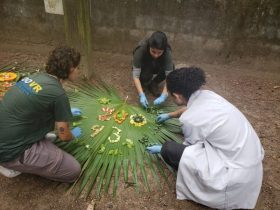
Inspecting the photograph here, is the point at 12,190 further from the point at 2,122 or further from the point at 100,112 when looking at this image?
the point at 100,112

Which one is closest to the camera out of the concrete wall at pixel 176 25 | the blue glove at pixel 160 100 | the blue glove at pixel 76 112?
the blue glove at pixel 76 112

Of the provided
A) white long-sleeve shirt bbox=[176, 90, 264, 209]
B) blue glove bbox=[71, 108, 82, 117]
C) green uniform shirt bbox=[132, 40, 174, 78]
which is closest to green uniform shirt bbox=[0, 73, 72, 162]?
blue glove bbox=[71, 108, 82, 117]

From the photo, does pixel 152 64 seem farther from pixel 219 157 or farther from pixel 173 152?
pixel 219 157

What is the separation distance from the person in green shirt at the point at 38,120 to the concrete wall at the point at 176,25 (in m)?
2.40

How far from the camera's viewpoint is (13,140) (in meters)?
2.41

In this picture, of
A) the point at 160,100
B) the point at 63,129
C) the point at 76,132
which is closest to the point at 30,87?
the point at 63,129

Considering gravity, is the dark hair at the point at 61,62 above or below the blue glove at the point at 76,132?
above

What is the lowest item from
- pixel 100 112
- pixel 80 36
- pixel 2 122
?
pixel 100 112

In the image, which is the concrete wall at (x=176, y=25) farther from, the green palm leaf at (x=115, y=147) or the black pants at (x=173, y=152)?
the black pants at (x=173, y=152)

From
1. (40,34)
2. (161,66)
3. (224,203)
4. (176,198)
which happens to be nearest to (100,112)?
(161,66)

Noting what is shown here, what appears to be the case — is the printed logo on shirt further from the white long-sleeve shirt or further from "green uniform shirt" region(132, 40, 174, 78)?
"green uniform shirt" region(132, 40, 174, 78)

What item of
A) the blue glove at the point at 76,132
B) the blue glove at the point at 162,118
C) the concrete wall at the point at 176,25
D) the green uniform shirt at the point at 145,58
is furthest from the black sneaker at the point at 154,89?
the blue glove at the point at 76,132

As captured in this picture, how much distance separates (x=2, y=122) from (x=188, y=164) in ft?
5.21

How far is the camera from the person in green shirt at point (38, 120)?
2.35m
